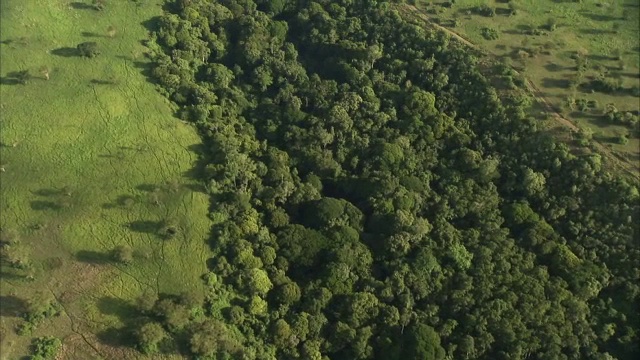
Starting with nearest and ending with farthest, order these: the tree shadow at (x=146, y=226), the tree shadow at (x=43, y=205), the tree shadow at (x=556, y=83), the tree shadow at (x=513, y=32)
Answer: the tree shadow at (x=43, y=205) < the tree shadow at (x=146, y=226) < the tree shadow at (x=556, y=83) < the tree shadow at (x=513, y=32)

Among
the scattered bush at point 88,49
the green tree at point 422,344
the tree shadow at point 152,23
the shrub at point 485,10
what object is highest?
the shrub at point 485,10

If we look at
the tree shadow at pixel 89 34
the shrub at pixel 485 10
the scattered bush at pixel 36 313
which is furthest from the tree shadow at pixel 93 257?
the shrub at pixel 485 10

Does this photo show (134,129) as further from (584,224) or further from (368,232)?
(584,224)

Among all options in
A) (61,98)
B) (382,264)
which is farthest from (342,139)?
(61,98)

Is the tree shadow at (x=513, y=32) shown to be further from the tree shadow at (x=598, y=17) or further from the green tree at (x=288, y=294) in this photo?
the green tree at (x=288, y=294)

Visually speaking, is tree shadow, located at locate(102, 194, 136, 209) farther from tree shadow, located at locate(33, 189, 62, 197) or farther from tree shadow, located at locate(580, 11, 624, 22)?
tree shadow, located at locate(580, 11, 624, 22)

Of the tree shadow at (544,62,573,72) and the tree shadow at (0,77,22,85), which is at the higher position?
the tree shadow at (544,62,573,72)

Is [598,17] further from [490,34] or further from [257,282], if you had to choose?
[257,282]

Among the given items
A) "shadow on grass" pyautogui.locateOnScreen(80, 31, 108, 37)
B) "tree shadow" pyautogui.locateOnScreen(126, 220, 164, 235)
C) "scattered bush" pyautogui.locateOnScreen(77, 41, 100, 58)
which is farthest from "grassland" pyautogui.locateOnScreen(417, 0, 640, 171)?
"tree shadow" pyautogui.locateOnScreen(126, 220, 164, 235)
